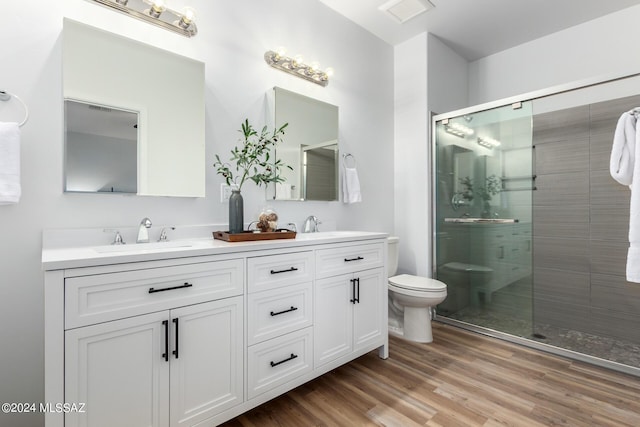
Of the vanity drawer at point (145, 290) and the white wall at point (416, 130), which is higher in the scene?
the white wall at point (416, 130)

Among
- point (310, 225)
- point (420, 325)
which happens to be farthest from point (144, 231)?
point (420, 325)

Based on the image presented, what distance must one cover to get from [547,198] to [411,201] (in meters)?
1.13

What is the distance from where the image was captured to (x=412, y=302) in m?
2.37

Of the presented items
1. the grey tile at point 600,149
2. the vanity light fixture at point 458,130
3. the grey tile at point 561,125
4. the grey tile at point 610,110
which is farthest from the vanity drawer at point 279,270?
the grey tile at point 610,110

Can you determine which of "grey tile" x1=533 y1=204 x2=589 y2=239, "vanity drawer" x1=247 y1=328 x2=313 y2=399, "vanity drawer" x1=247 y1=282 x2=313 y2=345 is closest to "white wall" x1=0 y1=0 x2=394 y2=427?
"vanity drawer" x1=247 y1=282 x2=313 y2=345

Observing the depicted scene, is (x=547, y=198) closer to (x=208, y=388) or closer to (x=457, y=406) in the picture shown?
(x=457, y=406)

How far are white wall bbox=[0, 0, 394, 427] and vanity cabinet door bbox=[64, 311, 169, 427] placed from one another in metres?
0.55

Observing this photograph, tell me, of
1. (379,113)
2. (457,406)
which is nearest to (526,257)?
(457,406)

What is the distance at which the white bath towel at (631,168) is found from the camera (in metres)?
1.62

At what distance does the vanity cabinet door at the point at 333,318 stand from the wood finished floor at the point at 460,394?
208 millimetres

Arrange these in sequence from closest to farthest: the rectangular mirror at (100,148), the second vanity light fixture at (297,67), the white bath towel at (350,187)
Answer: the rectangular mirror at (100,148), the second vanity light fixture at (297,67), the white bath towel at (350,187)

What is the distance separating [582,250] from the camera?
2.60 metres

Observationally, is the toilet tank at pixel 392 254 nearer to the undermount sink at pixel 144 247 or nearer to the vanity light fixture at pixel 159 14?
the undermount sink at pixel 144 247

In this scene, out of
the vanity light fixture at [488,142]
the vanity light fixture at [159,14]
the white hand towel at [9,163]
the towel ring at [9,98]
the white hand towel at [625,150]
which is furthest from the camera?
the vanity light fixture at [488,142]
